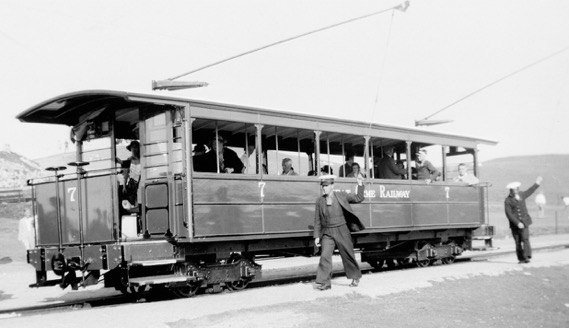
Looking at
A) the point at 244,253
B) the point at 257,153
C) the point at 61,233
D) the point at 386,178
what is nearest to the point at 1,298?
the point at 61,233

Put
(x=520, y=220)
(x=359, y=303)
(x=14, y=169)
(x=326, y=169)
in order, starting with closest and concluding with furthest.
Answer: (x=359, y=303) < (x=326, y=169) < (x=520, y=220) < (x=14, y=169)

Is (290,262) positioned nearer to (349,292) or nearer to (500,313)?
(349,292)

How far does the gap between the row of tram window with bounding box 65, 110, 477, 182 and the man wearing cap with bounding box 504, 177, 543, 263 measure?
11.7 ft

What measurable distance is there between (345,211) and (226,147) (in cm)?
227

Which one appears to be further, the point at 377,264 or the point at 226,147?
the point at 377,264

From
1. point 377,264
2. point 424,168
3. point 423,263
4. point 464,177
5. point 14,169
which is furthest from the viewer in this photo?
point 14,169

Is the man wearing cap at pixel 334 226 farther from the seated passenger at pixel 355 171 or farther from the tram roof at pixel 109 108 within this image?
the seated passenger at pixel 355 171

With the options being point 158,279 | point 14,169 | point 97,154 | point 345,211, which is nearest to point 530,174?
point 14,169

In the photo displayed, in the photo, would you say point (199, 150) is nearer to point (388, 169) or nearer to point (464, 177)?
point (388, 169)

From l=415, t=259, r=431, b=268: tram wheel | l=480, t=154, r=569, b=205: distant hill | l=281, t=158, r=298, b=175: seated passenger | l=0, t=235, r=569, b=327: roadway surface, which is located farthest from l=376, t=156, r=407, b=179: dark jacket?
l=480, t=154, r=569, b=205: distant hill

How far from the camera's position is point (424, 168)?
15133mm

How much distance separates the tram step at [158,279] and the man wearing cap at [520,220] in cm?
808

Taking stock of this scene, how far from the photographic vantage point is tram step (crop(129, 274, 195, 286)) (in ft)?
31.1

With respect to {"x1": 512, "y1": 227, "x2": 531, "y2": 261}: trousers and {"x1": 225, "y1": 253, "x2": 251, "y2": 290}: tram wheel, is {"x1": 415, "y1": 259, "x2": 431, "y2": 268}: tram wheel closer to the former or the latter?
{"x1": 512, "y1": 227, "x2": 531, "y2": 261}: trousers
